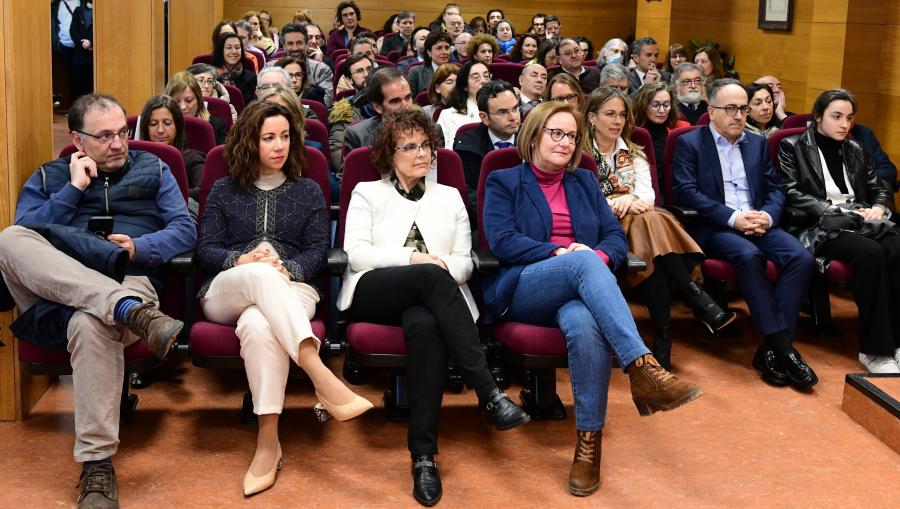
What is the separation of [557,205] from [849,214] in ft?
4.30

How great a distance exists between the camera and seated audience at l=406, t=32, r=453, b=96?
664cm

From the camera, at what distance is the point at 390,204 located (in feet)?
10.5

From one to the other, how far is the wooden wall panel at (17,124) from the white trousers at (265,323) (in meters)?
0.73

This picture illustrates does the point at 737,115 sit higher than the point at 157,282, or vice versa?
the point at 737,115

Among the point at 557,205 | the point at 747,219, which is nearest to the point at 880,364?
the point at 747,219

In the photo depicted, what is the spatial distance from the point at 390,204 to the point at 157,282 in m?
0.74

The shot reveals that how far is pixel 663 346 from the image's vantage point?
3.67 m

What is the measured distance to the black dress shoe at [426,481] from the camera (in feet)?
8.60

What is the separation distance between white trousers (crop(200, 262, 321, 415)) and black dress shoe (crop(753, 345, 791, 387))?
1.70 m

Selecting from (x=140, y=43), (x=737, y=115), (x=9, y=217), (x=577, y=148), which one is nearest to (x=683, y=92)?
(x=737, y=115)

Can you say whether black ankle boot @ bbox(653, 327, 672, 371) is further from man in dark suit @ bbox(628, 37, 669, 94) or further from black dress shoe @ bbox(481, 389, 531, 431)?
man in dark suit @ bbox(628, 37, 669, 94)

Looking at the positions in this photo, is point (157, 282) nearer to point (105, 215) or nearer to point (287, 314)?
point (105, 215)

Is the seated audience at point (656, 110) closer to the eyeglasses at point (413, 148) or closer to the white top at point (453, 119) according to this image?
the white top at point (453, 119)

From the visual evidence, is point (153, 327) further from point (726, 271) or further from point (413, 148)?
point (726, 271)
